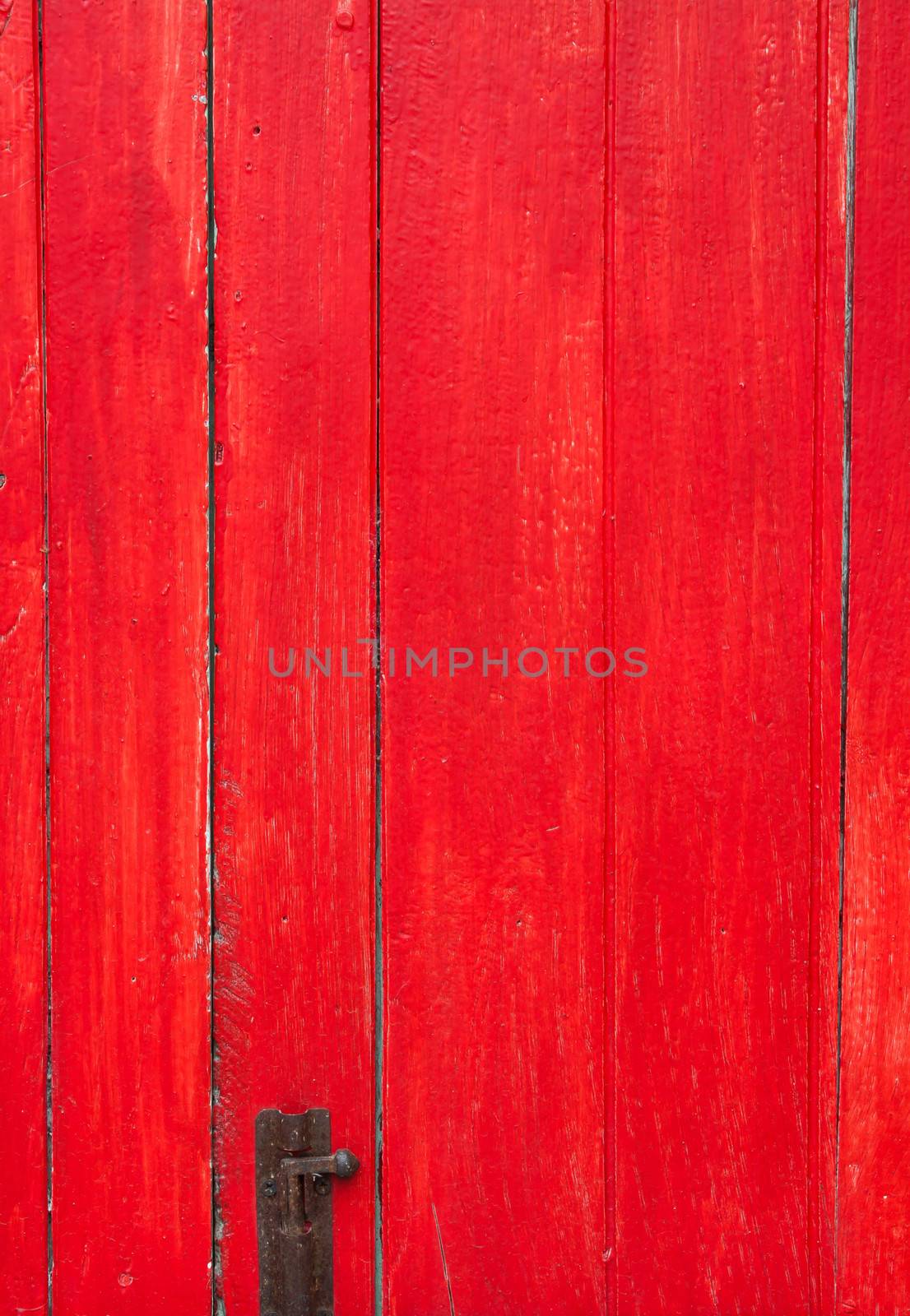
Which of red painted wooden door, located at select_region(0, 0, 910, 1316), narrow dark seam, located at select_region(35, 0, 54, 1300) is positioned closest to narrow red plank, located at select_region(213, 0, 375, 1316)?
red painted wooden door, located at select_region(0, 0, 910, 1316)

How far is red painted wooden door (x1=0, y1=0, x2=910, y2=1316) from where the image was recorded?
0.79m

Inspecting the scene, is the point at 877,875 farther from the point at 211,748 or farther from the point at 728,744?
the point at 211,748

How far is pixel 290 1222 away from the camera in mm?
792

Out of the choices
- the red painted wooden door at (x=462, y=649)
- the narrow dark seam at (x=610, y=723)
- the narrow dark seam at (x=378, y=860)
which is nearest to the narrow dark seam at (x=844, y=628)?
the red painted wooden door at (x=462, y=649)

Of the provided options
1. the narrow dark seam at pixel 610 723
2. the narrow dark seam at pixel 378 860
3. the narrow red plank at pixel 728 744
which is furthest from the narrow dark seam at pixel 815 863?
the narrow dark seam at pixel 378 860

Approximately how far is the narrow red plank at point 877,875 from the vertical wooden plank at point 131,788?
53cm

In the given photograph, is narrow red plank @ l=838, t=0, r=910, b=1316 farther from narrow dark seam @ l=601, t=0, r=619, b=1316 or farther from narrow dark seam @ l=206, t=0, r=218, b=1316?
narrow dark seam @ l=206, t=0, r=218, b=1316

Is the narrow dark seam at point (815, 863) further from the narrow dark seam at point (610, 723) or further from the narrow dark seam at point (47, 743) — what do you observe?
the narrow dark seam at point (47, 743)

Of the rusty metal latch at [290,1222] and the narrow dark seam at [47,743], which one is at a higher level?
the narrow dark seam at [47,743]

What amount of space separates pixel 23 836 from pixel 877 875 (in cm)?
70

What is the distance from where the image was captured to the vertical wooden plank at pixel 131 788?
2.60ft

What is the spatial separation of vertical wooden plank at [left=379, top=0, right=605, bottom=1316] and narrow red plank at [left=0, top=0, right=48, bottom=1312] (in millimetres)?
276

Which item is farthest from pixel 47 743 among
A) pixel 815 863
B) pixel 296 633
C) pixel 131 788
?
pixel 815 863

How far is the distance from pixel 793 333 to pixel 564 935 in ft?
1.73
